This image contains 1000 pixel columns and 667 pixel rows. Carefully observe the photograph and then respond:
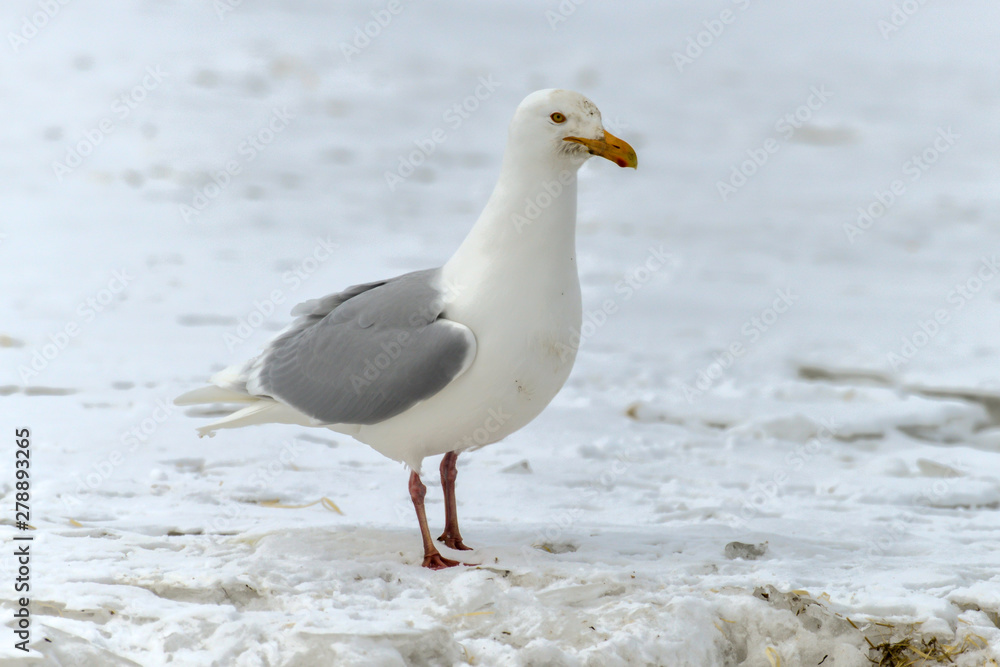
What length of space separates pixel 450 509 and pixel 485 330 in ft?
2.76

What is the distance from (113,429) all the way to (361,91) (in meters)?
10.3

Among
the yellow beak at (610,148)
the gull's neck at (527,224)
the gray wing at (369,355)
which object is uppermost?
the yellow beak at (610,148)

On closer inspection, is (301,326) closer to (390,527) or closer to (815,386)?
(390,527)

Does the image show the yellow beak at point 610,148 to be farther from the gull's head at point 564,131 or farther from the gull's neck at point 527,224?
the gull's neck at point 527,224

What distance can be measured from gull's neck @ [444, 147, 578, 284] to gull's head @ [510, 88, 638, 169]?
0.04m

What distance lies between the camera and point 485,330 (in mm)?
3785

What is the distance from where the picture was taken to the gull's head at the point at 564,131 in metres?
3.82

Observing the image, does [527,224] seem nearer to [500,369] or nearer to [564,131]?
[564,131]

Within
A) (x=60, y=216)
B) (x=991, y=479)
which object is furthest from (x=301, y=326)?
(x=60, y=216)

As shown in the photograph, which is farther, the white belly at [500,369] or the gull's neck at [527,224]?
the gull's neck at [527,224]

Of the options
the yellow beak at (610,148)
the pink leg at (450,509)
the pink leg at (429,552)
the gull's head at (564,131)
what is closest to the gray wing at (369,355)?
the pink leg at (429,552)

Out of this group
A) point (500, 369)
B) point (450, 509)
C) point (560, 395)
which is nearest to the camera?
point (500, 369)

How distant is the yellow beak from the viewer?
3.82m

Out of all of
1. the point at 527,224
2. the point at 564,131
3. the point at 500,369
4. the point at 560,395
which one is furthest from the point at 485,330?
the point at 560,395
